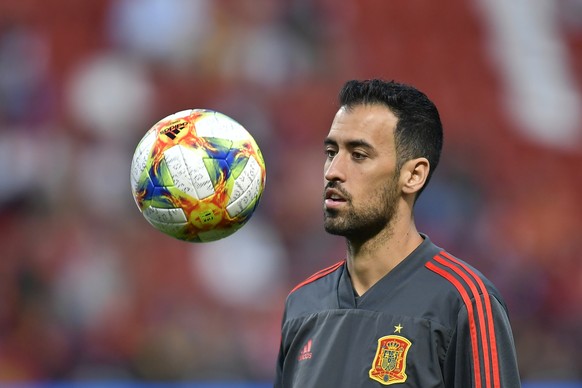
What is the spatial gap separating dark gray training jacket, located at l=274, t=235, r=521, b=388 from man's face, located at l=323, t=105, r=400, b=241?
→ 0.64ft

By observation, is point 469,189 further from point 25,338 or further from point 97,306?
point 25,338

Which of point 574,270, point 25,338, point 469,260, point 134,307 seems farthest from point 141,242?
point 574,270

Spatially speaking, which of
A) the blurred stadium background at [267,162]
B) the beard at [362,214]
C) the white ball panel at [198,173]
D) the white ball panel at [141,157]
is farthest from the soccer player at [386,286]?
the blurred stadium background at [267,162]

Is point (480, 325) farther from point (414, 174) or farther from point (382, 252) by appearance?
point (414, 174)

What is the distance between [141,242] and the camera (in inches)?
369

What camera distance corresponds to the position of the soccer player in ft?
10.5

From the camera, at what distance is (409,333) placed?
328 cm

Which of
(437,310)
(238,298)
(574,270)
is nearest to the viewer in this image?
(437,310)

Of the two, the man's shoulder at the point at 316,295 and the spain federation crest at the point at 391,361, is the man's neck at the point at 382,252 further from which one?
the spain federation crest at the point at 391,361

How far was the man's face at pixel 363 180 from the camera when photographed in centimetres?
346

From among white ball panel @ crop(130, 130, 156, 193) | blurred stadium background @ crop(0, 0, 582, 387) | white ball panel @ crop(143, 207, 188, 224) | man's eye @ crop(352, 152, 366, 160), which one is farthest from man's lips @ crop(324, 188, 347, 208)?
blurred stadium background @ crop(0, 0, 582, 387)

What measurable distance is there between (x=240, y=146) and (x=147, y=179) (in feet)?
1.14

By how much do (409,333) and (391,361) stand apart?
106mm

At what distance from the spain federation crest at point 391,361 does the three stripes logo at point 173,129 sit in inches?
39.8
